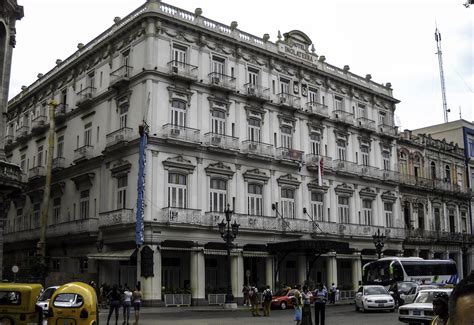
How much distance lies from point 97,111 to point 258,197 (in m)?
12.8

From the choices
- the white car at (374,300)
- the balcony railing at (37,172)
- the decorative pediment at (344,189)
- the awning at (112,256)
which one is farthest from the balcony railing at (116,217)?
the decorative pediment at (344,189)

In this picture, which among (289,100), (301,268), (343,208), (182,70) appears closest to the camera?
(182,70)

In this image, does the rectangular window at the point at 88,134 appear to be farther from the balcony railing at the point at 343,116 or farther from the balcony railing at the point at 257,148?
the balcony railing at the point at 343,116

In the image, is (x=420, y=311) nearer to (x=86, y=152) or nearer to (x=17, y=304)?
(x=17, y=304)

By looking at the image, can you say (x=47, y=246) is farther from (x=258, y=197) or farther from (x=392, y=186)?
(x=392, y=186)

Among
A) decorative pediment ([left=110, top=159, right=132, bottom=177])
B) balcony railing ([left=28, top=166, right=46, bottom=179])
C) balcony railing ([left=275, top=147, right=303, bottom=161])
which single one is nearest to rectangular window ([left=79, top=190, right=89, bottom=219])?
decorative pediment ([left=110, top=159, right=132, bottom=177])

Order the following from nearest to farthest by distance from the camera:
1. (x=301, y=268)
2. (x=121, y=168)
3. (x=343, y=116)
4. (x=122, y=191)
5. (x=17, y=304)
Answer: (x=17, y=304), (x=121, y=168), (x=122, y=191), (x=301, y=268), (x=343, y=116)

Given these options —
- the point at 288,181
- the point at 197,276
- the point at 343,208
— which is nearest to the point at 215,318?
the point at 197,276

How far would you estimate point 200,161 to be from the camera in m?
35.7

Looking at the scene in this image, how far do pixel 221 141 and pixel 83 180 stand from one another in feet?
34.2

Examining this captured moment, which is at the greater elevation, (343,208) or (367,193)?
(367,193)

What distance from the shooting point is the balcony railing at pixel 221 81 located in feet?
122

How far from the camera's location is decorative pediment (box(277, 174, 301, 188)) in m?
40.1

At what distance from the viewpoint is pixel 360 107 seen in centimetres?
4872
